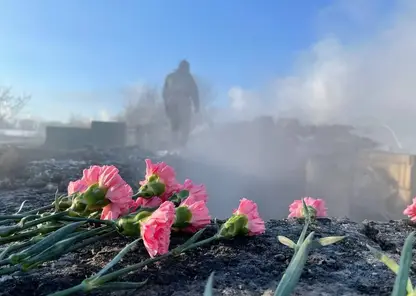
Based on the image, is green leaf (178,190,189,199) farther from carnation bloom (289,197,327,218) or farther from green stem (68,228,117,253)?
carnation bloom (289,197,327,218)

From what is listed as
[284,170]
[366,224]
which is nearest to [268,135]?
[284,170]

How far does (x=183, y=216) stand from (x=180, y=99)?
9.05m

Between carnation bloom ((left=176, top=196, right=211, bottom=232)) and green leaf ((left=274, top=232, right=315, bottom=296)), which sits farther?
carnation bloom ((left=176, top=196, right=211, bottom=232))

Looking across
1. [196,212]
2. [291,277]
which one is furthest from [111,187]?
[291,277]

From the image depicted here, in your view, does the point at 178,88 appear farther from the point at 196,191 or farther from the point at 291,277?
the point at 291,277

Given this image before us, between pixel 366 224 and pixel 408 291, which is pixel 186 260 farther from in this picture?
pixel 366 224

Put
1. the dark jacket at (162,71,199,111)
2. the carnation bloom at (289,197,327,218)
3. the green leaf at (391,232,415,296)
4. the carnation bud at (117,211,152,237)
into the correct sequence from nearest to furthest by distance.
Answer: the green leaf at (391,232,415,296) < the carnation bud at (117,211,152,237) < the carnation bloom at (289,197,327,218) < the dark jacket at (162,71,199,111)

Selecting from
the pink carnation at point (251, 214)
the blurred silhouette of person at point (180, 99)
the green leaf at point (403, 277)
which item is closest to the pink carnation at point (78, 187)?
the pink carnation at point (251, 214)

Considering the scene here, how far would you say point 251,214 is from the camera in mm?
610

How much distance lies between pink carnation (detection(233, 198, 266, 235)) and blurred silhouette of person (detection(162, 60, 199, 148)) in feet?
29.3

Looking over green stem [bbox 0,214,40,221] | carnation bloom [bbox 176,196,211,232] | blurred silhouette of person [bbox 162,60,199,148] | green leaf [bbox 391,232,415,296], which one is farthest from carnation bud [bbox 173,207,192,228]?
blurred silhouette of person [bbox 162,60,199,148]

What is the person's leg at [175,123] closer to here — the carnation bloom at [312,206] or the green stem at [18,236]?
the carnation bloom at [312,206]

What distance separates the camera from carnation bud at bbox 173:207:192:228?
57 cm

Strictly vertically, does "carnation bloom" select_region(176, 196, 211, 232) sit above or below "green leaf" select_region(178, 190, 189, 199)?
below
